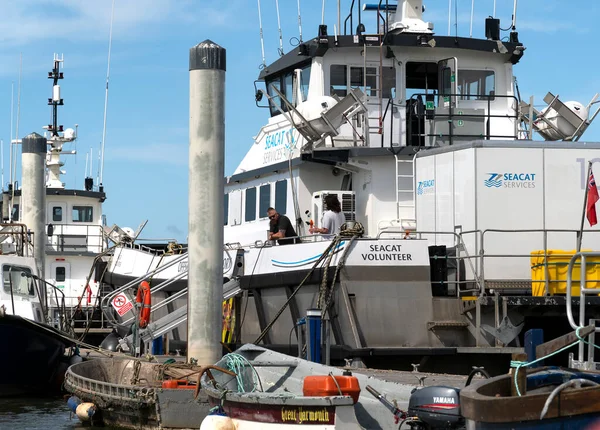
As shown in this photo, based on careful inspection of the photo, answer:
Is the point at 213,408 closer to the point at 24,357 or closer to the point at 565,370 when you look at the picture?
the point at 565,370

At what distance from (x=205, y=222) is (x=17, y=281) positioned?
7270 mm

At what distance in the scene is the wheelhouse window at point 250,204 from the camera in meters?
20.5

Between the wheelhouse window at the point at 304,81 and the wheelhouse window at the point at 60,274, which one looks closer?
the wheelhouse window at the point at 304,81

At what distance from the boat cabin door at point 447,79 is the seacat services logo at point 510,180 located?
391 cm

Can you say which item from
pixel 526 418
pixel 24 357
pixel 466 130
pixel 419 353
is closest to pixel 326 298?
pixel 419 353

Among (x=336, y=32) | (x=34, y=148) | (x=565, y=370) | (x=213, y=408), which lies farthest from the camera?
(x=34, y=148)

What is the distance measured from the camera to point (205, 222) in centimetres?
1415

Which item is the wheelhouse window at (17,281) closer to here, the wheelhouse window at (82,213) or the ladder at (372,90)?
the ladder at (372,90)

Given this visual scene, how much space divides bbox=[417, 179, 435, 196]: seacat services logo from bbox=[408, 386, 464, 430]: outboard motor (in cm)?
664

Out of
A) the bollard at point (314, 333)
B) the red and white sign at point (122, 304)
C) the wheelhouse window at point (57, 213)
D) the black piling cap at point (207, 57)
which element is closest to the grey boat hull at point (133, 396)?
the bollard at point (314, 333)

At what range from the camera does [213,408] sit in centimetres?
1126

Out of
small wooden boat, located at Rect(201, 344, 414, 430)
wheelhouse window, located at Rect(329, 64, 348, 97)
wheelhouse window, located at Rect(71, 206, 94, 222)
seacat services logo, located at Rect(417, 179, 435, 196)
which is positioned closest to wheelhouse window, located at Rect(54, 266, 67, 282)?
wheelhouse window, located at Rect(71, 206, 94, 222)

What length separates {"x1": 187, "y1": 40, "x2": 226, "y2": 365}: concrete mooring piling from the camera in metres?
14.1

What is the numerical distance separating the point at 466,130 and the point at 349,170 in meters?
2.04
